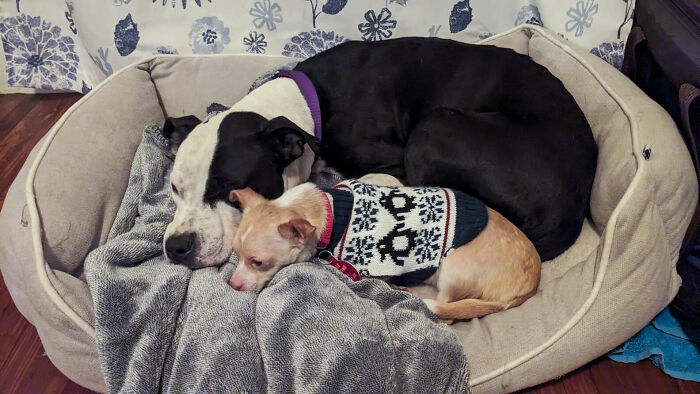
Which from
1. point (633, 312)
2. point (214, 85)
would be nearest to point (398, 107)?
point (214, 85)

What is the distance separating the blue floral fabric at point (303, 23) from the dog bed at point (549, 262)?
0.47 meters

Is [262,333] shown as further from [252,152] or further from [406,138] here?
[406,138]

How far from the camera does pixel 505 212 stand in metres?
1.74

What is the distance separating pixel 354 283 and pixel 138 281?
63cm

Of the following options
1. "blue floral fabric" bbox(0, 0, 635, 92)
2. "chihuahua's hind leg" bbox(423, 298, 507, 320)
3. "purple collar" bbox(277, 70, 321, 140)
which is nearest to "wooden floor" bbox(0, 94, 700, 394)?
"chihuahua's hind leg" bbox(423, 298, 507, 320)

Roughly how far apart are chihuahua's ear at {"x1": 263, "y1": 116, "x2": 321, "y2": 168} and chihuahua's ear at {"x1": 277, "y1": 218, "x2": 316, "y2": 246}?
0.31m

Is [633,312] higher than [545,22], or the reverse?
[545,22]

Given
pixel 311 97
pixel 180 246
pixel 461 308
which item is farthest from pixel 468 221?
pixel 180 246

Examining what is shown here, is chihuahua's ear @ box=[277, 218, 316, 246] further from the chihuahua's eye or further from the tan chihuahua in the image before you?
the chihuahua's eye

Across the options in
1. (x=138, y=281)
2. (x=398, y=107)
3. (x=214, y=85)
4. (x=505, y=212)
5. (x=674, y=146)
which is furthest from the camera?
(x=214, y=85)

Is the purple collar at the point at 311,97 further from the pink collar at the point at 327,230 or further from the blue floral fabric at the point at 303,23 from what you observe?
the blue floral fabric at the point at 303,23

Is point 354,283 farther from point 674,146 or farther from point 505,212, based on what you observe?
point 674,146

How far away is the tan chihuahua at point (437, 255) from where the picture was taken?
152cm

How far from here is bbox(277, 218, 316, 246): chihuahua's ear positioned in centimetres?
143
